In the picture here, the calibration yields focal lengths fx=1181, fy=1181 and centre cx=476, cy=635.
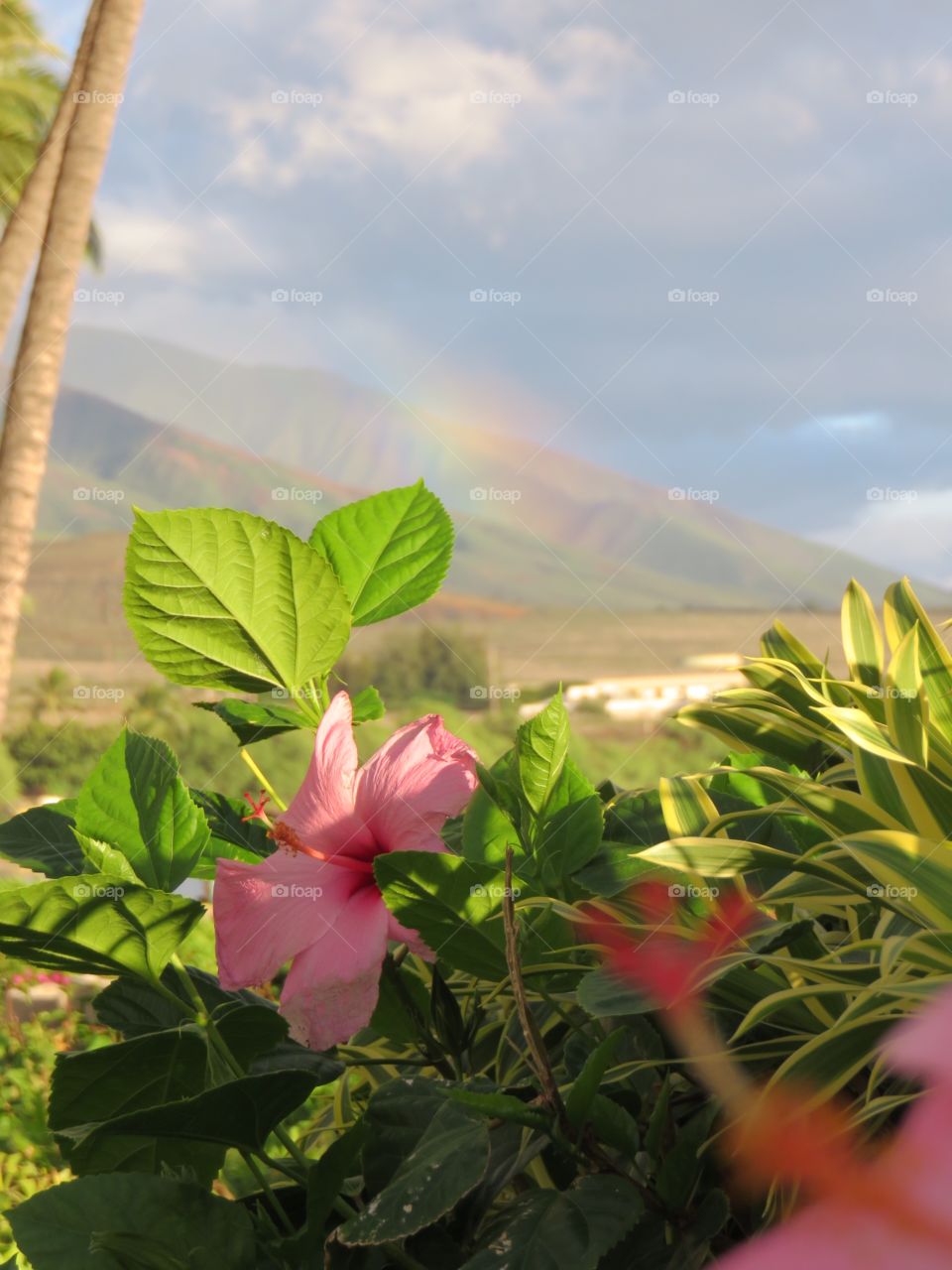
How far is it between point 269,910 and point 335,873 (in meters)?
0.04

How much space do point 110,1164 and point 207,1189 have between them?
5 cm

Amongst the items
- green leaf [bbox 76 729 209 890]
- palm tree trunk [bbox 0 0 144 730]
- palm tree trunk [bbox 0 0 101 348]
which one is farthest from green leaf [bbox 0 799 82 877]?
palm tree trunk [bbox 0 0 101 348]

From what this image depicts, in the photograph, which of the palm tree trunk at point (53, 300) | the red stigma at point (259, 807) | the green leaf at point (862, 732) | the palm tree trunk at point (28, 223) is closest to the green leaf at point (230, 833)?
the red stigma at point (259, 807)

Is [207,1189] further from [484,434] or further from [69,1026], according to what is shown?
[484,434]

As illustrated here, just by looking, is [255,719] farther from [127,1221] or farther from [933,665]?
[933,665]

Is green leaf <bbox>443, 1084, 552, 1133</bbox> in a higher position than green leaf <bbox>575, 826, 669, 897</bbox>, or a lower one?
lower

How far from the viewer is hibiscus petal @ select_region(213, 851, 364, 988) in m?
0.59

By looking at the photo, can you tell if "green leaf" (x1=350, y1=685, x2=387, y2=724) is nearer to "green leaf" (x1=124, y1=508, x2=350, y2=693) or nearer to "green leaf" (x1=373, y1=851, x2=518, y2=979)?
"green leaf" (x1=124, y1=508, x2=350, y2=693)

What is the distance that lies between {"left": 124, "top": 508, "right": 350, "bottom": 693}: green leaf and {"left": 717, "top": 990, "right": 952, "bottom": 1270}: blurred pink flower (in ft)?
1.53

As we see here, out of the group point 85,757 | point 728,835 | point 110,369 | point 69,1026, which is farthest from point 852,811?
point 110,369

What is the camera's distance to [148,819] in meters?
0.57

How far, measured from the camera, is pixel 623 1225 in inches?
16.9

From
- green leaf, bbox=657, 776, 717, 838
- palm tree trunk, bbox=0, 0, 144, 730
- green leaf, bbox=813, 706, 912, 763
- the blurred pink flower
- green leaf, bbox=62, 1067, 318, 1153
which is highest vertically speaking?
palm tree trunk, bbox=0, 0, 144, 730

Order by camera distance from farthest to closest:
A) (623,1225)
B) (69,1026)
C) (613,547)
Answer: (613,547) → (69,1026) → (623,1225)
